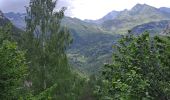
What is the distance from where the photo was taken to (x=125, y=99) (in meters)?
16.8

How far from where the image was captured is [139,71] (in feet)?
60.2

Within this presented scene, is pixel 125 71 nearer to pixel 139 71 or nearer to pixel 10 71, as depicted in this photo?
pixel 139 71

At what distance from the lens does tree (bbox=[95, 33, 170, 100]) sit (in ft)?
55.5

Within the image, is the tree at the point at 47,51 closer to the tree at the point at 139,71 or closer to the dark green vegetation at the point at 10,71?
the dark green vegetation at the point at 10,71

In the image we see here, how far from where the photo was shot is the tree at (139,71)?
55.5ft

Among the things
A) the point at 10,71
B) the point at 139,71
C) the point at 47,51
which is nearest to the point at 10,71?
the point at 10,71

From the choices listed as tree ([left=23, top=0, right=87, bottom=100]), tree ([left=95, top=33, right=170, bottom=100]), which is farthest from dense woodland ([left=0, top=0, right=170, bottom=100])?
tree ([left=23, top=0, right=87, bottom=100])

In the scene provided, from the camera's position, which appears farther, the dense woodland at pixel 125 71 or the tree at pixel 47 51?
the tree at pixel 47 51

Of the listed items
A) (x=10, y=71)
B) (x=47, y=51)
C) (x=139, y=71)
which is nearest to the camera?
(x=139, y=71)

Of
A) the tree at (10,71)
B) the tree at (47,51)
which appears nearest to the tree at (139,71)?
the tree at (10,71)

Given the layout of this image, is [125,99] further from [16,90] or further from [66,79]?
[66,79]

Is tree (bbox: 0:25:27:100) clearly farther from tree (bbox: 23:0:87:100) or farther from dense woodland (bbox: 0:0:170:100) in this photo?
tree (bbox: 23:0:87:100)

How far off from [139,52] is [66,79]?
34.1 metres

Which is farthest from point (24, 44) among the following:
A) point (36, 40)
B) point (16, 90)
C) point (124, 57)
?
point (124, 57)
